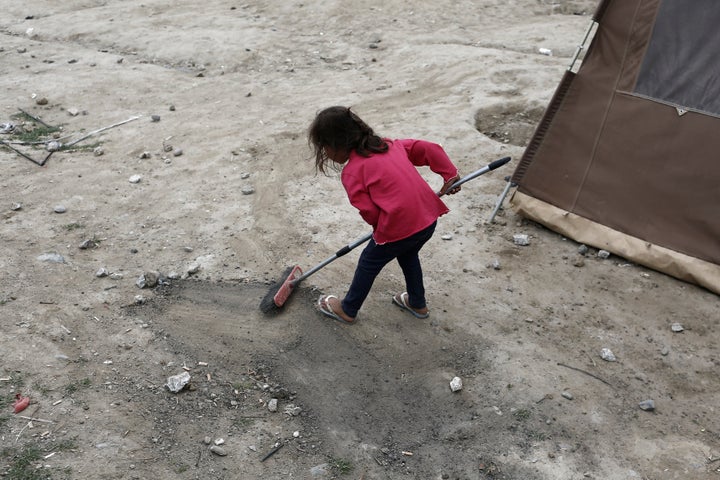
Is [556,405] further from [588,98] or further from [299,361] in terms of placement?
[588,98]

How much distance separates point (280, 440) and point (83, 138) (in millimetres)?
4865

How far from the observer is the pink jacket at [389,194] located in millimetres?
3447

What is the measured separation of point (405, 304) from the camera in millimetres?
4262

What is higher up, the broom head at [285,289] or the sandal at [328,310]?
the broom head at [285,289]

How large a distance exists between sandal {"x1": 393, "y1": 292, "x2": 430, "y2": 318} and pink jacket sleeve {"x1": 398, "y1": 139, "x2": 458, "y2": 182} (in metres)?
0.94

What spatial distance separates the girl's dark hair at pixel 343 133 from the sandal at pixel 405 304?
116cm

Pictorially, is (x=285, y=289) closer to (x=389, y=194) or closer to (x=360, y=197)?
(x=360, y=197)

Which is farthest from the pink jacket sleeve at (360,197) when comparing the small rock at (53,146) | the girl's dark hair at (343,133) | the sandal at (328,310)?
the small rock at (53,146)

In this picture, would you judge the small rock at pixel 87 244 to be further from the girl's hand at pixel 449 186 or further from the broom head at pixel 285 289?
the girl's hand at pixel 449 186

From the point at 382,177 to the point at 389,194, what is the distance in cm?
10

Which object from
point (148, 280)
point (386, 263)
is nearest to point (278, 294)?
point (386, 263)

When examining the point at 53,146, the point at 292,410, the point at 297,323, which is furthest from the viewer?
the point at 53,146

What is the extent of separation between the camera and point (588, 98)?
488 cm

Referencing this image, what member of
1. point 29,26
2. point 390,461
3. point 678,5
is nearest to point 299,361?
point 390,461
